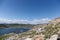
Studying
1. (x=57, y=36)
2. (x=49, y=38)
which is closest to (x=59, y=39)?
(x=57, y=36)

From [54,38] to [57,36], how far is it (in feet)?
2.49

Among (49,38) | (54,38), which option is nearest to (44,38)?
(49,38)

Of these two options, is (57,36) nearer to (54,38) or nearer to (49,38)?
(54,38)

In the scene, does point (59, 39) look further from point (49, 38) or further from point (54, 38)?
point (49, 38)

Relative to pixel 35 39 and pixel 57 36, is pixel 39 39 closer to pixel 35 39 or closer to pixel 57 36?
pixel 35 39

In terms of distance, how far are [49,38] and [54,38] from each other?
117 inches

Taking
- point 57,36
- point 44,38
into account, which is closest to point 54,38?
point 57,36

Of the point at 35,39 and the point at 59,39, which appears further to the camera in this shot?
the point at 35,39

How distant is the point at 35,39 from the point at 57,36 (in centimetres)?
533

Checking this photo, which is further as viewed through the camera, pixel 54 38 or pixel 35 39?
pixel 35 39

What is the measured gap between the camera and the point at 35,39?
1463 inches

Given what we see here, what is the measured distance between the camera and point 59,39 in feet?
111

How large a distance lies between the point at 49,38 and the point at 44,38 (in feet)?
3.63

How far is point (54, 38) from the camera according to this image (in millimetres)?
34219
